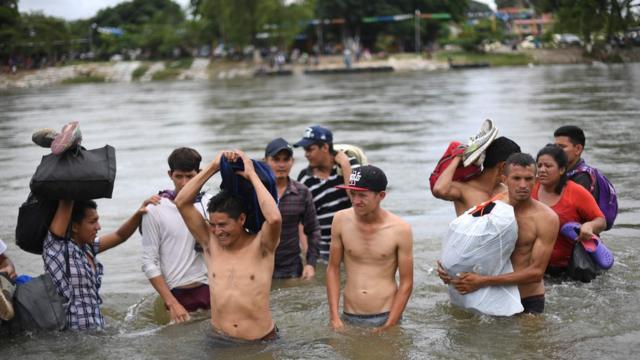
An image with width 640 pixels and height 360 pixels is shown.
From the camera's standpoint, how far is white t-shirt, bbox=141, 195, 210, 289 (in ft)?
19.3

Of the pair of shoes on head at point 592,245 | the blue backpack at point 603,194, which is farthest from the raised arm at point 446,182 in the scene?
the blue backpack at point 603,194

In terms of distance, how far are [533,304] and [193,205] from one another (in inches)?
100

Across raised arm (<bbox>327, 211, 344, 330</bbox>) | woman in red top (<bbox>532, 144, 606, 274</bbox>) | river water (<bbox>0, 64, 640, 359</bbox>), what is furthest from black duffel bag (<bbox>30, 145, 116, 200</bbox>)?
woman in red top (<bbox>532, 144, 606, 274</bbox>)

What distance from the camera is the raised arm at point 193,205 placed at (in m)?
5.03

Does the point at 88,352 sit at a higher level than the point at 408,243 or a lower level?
lower

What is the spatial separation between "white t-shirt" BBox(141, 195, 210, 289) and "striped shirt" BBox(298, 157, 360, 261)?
1.81 meters

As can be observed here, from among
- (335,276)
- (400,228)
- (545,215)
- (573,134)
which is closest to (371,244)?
(400,228)

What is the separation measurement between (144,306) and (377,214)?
2977mm

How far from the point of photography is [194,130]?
75.4 feet

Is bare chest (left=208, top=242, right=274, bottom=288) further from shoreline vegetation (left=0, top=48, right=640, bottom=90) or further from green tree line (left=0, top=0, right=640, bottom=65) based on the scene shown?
green tree line (left=0, top=0, right=640, bottom=65)

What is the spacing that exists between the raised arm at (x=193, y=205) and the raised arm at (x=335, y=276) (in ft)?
2.78

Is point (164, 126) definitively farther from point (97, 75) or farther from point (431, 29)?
point (431, 29)

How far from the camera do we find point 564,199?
670cm

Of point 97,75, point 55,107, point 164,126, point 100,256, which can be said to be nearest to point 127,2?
point 97,75
